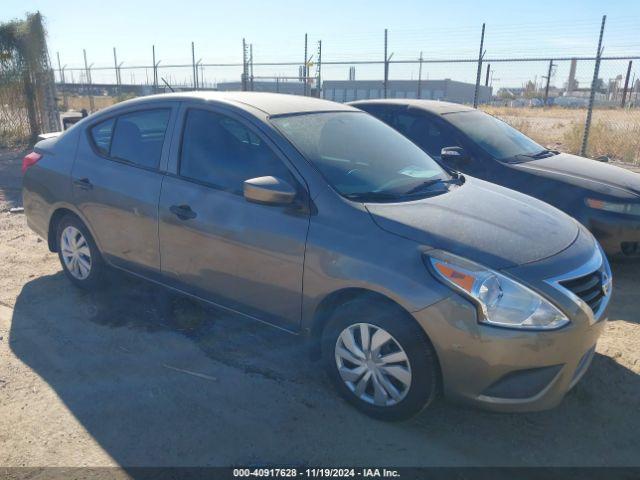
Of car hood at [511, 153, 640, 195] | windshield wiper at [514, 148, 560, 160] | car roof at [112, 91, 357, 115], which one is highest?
car roof at [112, 91, 357, 115]

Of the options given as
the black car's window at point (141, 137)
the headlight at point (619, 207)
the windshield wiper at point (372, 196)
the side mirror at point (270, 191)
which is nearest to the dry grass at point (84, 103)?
the black car's window at point (141, 137)

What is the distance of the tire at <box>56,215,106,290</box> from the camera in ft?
14.3

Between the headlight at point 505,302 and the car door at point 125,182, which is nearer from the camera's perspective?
the headlight at point 505,302

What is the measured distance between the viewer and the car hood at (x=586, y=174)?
5.05m

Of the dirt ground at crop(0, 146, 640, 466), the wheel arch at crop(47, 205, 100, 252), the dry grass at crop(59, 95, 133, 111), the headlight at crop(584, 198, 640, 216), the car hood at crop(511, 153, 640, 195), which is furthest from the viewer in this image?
the dry grass at crop(59, 95, 133, 111)

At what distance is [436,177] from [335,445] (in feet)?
6.31

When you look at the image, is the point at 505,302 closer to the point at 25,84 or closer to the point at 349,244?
the point at 349,244

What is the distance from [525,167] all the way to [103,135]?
Result: 396cm

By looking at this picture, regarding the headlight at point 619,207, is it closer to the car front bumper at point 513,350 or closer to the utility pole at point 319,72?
the car front bumper at point 513,350

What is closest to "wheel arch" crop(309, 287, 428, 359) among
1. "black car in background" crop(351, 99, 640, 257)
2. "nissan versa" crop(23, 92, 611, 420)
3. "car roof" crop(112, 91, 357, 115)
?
"nissan versa" crop(23, 92, 611, 420)

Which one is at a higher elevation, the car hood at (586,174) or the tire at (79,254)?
the car hood at (586,174)

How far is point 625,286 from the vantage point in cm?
486

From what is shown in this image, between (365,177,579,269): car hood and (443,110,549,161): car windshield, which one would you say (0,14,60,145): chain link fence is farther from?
(365,177,579,269): car hood

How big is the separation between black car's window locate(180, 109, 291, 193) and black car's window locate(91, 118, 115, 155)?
879 millimetres
